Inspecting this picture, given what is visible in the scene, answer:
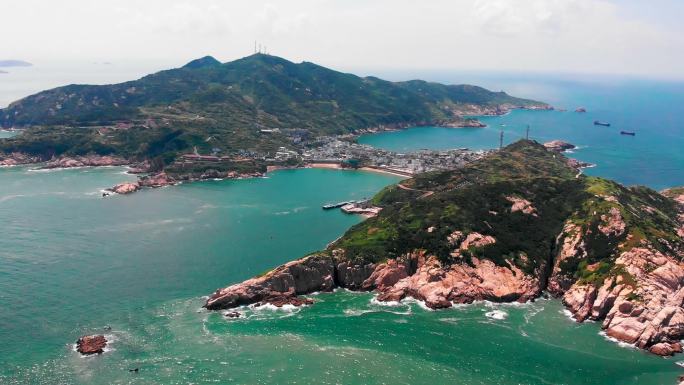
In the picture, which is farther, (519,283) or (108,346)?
(519,283)

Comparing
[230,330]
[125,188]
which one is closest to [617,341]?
[230,330]

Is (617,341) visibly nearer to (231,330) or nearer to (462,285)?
(462,285)

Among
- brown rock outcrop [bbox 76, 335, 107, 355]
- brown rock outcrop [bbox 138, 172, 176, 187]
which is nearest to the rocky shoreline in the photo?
brown rock outcrop [bbox 76, 335, 107, 355]

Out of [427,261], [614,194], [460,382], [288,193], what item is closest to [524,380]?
[460,382]

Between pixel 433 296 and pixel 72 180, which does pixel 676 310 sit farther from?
pixel 72 180

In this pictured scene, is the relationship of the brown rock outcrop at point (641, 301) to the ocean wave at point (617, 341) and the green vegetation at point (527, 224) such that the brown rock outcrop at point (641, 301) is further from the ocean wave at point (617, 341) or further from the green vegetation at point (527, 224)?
the green vegetation at point (527, 224)

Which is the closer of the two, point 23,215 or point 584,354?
point 584,354

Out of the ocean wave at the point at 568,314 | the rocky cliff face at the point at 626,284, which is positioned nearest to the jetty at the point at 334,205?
the rocky cliff face at the point at 626,284
